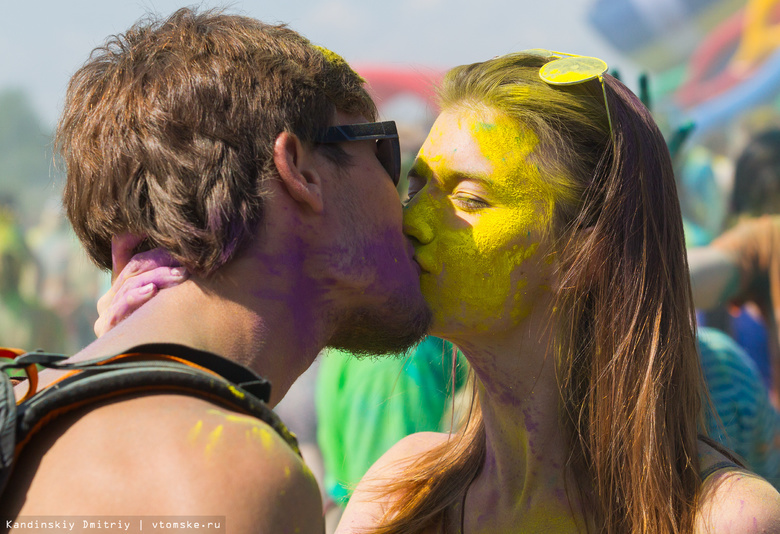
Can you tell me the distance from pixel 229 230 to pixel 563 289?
0.92 meters

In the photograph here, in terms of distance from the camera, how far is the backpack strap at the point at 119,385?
3.70ft

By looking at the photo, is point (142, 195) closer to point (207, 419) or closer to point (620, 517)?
point (207, 419)

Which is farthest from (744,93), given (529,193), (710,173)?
(529,193)

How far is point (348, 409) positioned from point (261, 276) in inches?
80.8

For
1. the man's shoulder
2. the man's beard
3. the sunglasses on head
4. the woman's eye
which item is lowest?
the man's beard

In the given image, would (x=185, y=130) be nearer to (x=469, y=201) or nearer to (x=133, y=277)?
(x=133, y=277)

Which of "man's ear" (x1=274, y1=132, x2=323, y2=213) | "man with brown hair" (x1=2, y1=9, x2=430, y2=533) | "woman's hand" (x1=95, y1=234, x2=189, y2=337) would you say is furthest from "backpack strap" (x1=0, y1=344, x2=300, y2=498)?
"man's ear" (x1=274, y1=132, x2=323, y2=213)

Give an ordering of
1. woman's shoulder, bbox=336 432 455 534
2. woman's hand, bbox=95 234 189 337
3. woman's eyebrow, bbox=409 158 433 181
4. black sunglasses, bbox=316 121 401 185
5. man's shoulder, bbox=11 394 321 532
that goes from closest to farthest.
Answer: man's shoulder, bbox=11 394 321 532, woman's hand, bbox=95 234 189 337, black sunglasses, bbox=316 121 401 185, woman's eyebrow, bbox=409 158 433 181, woman's shoulder, bbox=336 432 455 534

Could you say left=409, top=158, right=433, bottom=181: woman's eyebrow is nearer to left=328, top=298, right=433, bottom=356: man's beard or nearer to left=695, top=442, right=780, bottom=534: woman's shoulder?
left=328, top=298, right=433, bottom=356: man's beard

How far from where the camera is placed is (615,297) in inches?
75.9

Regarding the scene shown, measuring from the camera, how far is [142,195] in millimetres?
1614

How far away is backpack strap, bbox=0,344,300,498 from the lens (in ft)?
3.70

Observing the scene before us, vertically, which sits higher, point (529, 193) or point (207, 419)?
point (529, 193)

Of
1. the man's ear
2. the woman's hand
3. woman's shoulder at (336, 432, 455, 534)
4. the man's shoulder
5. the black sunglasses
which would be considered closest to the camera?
the man's shoulder
